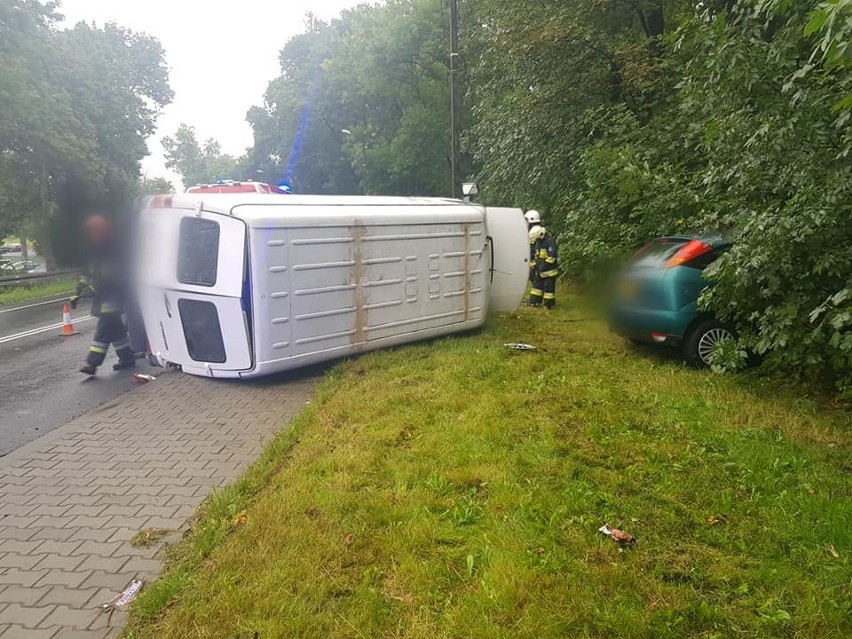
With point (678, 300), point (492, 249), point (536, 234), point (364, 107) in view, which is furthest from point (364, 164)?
point (678, 300)

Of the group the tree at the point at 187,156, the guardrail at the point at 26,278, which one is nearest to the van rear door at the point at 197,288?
the guardrail at the point at 26,278

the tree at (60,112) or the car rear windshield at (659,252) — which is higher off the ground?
the tree at (60,112)

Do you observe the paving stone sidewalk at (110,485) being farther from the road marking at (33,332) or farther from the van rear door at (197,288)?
the road marking at (33,332)

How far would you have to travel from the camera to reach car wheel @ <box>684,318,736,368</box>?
6.29 metres

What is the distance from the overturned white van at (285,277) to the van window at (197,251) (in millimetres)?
11

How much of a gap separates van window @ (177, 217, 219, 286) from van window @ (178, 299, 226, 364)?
242mm

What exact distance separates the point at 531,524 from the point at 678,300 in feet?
12.6

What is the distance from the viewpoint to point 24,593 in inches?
115

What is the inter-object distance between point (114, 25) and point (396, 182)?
52.1ft

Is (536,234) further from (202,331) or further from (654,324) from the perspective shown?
(202,331)

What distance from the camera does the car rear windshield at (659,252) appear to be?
6.42 m

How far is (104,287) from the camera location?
7305 mm

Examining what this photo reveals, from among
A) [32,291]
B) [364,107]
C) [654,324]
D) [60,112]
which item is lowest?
[32,291]

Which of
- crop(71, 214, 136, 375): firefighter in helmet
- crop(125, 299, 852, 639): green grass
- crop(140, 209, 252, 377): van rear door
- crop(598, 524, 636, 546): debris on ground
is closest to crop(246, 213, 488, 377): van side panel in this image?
crop(140, 209, 252, 377): van rear door
